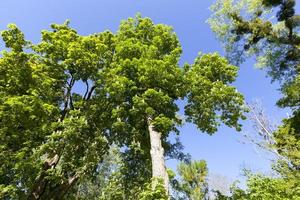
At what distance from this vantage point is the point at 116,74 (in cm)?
1773

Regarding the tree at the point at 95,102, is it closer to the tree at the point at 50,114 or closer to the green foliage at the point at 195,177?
the tree at the point at 50,114

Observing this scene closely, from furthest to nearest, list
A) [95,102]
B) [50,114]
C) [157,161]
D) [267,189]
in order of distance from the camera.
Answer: [95,102] → [50,114] → [157,161] → [267,189]

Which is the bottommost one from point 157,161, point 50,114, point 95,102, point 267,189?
point 267,189

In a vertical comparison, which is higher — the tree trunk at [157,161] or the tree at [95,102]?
the tree at [95,102]

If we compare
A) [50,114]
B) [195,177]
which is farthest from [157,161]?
[195,177]

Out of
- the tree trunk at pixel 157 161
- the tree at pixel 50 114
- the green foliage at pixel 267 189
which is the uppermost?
the tree at pixel 50 114

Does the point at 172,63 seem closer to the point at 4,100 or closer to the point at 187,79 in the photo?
the point at 187,79

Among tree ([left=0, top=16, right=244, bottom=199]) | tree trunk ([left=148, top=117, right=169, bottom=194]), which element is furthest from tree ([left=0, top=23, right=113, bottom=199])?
tree trunk ([left=148, top=117, right=169, bottom=194])

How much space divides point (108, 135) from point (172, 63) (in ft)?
20.7

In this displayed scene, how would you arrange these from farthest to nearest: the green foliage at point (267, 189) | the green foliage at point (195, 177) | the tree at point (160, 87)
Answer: the green foliage at point (195, 177) → the tree at point (160, 87) → the green foliage at point (267, 189)

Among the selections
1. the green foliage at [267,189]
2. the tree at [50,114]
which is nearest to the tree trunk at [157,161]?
the green foliage at [267,189]

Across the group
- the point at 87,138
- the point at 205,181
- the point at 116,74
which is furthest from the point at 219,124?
the point at 205,181

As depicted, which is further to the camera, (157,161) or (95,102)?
(95,102)

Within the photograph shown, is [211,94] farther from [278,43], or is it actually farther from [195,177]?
[195,177]
